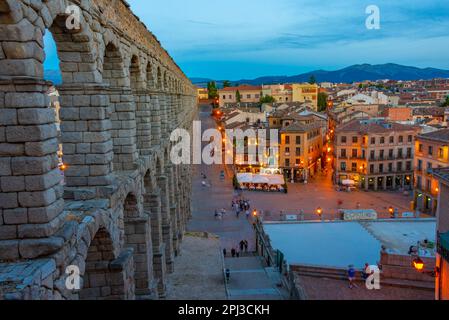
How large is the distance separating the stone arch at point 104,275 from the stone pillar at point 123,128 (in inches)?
144

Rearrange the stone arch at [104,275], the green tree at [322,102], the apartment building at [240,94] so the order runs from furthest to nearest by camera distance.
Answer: the apartment building at [240,94]
the green tree at [322,102]
the stone arch at [104,275]

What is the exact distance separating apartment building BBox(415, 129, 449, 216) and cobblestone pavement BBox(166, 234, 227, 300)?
2422 cm

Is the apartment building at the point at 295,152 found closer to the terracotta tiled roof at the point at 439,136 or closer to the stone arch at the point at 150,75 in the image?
the terracotta tiled roof at the point at 439,136

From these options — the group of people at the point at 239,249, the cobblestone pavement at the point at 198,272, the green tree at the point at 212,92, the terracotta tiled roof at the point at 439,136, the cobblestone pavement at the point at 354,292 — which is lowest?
the group of people at the point at 239,249

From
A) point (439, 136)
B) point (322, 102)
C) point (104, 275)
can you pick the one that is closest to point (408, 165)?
point (439, 136)

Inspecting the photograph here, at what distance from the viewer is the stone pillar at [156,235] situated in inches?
755

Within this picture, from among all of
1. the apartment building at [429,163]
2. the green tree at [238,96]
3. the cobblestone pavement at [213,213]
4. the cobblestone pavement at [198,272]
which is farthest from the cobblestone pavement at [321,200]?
the green tree at [238,96]

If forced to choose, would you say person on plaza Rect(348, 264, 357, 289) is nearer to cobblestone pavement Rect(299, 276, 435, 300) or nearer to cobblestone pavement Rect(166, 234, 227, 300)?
cobblestone pavement Rect(299, 276, 435, 300)

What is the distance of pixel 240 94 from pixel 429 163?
10327 centimetres

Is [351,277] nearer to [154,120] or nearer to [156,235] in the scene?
[156,235]

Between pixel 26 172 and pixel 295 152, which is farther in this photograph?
pixel 295 152

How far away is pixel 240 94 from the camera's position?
5679 inches

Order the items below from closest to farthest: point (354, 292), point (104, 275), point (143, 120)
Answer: point (104, 275) < point (143, 120) < point (354, 292)

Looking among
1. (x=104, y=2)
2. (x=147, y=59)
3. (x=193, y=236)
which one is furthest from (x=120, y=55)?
(x=193, y=236)
